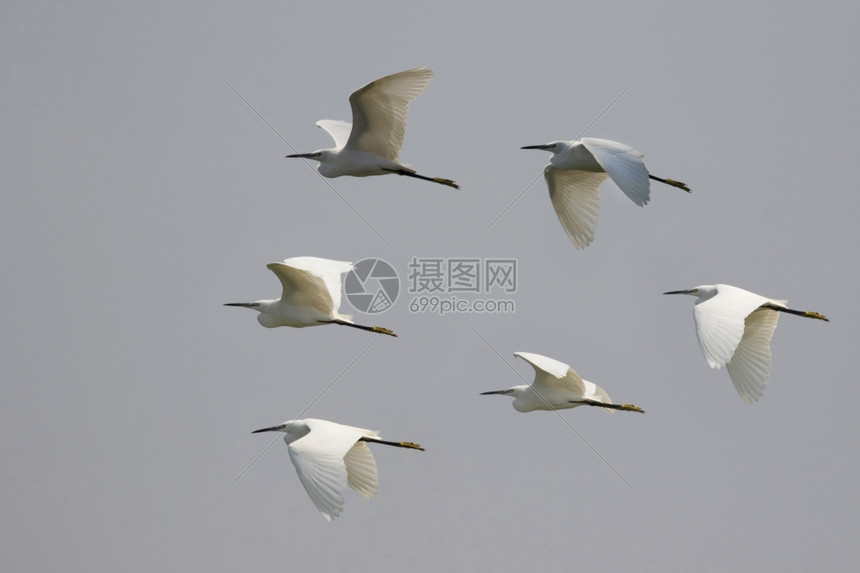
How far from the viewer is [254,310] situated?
1538 centimetres

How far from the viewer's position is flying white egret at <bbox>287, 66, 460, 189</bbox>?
13.5 m

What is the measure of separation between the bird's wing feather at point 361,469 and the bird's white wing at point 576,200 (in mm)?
3599

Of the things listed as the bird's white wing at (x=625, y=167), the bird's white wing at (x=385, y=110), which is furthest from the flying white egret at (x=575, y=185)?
the bird's white wing at (x=385, y=110)

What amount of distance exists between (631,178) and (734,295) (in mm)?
2433

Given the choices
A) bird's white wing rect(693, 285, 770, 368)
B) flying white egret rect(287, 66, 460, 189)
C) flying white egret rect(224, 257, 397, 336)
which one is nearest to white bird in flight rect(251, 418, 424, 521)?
flying white egret rect(224, 257, 397, 336)

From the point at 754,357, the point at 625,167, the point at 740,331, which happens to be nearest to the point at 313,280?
the point at 625,167

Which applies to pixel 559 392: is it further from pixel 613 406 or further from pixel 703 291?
pixel 703 291

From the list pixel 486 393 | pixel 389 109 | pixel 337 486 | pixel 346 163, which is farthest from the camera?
pixel 486 393

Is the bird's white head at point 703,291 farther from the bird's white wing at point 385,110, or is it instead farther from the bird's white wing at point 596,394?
the bird's white wing at point 385,110

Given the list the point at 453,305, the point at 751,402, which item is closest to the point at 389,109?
the point at 453,305

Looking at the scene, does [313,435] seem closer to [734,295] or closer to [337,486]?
[337,486]

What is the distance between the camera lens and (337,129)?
1670 centimetres

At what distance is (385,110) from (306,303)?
221cm

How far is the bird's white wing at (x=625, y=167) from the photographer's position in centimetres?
1302
